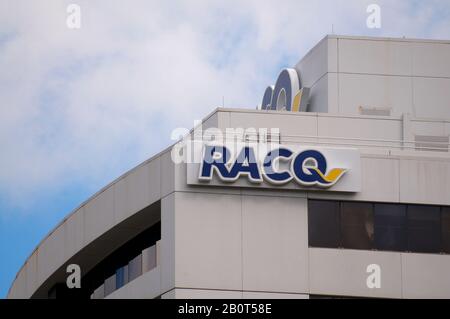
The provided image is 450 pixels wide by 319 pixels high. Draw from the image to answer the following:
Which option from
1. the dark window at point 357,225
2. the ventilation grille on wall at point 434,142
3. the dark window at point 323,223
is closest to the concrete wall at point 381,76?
the ventilation grille on wall at point 434,142

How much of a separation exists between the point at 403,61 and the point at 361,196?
488 inches

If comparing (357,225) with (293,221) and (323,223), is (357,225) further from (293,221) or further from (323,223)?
(293,221)

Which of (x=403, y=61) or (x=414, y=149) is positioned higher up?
(x=403, y=61)

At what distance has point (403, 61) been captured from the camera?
220 feet

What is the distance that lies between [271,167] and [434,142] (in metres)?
10.8

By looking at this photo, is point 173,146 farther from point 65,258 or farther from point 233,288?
point 65,258

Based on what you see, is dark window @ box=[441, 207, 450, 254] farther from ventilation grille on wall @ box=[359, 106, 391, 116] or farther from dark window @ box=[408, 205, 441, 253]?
ventilation grille on wall @ box=[359, 106, 391, 116]

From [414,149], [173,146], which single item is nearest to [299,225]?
[173,146]

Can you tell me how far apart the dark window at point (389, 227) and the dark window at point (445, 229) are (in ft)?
5.22

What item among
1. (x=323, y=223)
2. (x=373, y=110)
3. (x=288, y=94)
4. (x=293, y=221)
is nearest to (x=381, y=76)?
(x=373, y=110)

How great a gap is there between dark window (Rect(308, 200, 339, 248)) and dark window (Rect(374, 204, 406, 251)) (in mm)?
1678

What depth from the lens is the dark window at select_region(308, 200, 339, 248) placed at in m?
55.7

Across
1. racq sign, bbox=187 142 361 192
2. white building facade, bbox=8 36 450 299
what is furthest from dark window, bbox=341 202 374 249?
racq sign, bbox=187 142 361 192
